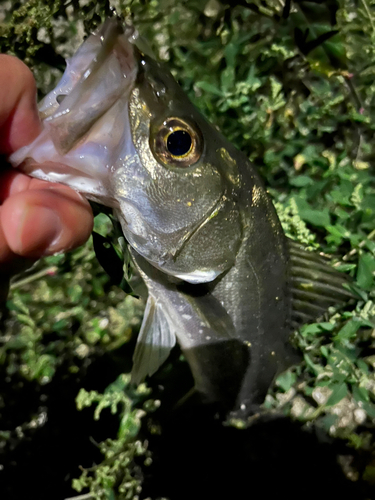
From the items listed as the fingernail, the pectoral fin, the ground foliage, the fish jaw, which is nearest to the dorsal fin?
the ground foliage

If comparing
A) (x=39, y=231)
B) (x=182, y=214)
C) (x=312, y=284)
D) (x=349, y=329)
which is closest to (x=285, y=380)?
(x=349, y=329)

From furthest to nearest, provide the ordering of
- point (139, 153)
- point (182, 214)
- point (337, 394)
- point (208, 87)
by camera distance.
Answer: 1. point (208, 87)
2. point (337, 394)
3. point (182, 214)
4. point (139, 153)

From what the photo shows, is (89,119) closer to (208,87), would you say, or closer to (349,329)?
(208,87)

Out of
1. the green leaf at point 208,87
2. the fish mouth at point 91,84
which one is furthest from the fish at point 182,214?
the green leaf at point 208,87

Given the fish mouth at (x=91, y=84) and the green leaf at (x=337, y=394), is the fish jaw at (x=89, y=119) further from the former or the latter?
the green leaf at (x=337, y=394)

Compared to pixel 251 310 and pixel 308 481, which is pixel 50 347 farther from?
pixel 308 481

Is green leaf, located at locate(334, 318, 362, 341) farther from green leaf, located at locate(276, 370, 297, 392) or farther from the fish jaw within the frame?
the fish jaw
